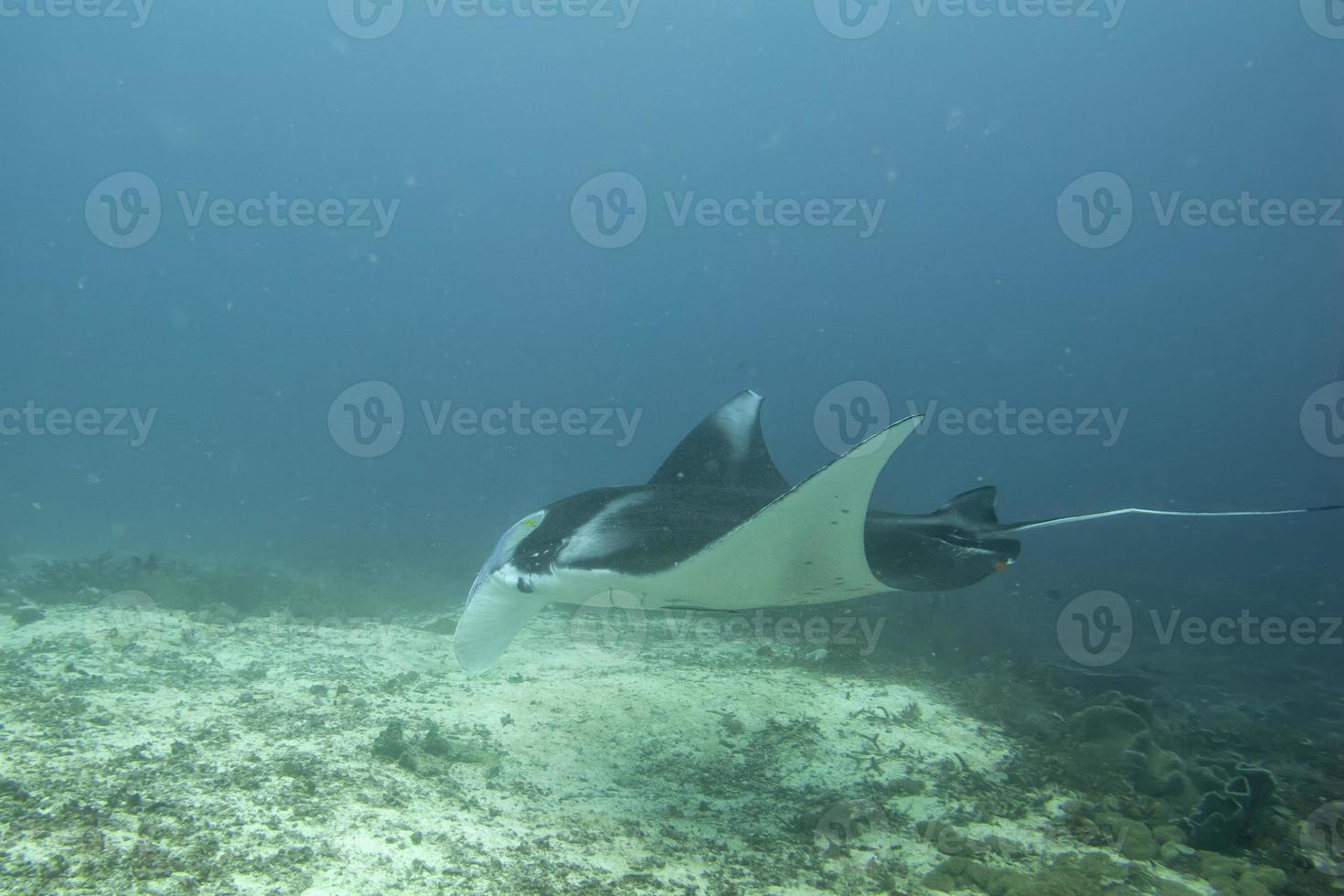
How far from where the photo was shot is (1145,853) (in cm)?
343

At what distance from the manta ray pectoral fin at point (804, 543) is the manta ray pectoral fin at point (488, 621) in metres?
1.22

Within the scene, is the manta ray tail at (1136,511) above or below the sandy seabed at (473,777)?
above

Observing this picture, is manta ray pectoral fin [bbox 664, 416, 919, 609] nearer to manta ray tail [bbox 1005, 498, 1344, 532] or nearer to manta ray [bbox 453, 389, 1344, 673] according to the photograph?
manta ray [bbox 453, 389, 1344, 673]

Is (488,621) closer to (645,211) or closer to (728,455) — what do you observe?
(728,455)

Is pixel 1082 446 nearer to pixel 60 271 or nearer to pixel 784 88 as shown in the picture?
pixel 784 88

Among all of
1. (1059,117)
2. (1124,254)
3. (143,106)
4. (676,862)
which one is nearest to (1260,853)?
(676,862)

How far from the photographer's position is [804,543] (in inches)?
121

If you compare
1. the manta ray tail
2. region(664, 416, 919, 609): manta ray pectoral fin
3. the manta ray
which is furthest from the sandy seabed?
the manta ray tail

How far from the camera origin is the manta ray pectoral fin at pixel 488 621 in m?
3.87

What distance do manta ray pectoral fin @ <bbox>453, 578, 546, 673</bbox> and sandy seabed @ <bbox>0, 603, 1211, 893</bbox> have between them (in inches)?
25.8

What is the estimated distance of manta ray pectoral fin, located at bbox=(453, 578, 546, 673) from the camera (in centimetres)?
387

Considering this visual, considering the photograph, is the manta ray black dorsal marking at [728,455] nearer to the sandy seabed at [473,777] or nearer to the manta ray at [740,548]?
the manta ray at [740,548]

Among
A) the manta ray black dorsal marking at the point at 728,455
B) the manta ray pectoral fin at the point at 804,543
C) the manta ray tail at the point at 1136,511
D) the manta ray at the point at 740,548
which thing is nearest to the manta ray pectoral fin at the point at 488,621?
the manta ray at the point at 740,548

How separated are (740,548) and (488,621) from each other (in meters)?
1.89
